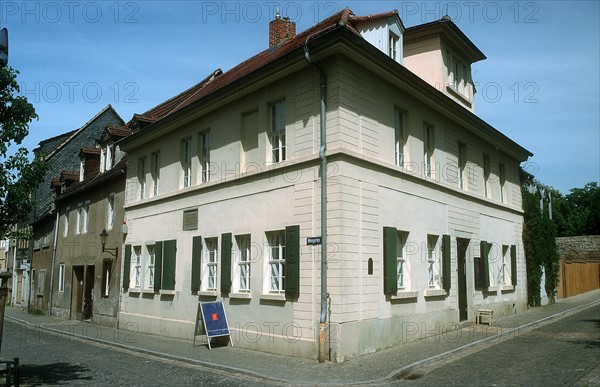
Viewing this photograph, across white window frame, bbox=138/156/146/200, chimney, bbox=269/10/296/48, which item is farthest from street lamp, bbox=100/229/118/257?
chimney, bbox=269/10/296/48

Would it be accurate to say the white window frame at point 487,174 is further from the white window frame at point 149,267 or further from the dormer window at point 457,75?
the white window frame at point 149,267

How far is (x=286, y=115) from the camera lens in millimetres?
13789

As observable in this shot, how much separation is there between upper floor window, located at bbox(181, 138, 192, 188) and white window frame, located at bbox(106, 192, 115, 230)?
620 centimetres

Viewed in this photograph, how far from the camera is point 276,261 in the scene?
44.2ft

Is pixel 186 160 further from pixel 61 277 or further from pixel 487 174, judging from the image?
pixel 61 277

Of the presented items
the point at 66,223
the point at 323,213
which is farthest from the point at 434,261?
the point at 66,223

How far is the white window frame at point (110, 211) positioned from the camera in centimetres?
2261

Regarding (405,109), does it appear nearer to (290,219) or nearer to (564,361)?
(290,219)

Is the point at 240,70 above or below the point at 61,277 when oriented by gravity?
above

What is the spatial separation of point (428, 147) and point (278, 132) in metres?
4.86

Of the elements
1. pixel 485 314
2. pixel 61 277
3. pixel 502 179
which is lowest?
pixel 485 314

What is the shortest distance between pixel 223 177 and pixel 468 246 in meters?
8.31

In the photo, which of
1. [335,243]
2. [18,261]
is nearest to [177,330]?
[335,243]

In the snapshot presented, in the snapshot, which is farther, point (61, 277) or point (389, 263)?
point (61, 277)
